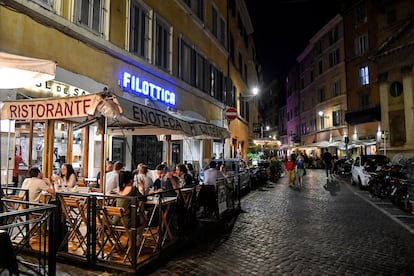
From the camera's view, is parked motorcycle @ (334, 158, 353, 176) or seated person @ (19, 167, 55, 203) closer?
seated person @ (19, 167, 55, 203)

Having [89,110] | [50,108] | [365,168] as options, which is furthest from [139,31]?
[365,168]

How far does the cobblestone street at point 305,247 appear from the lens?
5574mm

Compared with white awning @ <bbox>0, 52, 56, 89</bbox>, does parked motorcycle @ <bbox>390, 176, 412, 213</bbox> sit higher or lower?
lower

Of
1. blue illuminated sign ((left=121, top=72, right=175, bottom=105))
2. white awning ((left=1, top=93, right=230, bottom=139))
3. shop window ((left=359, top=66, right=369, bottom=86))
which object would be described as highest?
shop window ((left=359, top=66, right=369, bottom=86))

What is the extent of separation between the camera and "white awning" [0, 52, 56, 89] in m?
4.63

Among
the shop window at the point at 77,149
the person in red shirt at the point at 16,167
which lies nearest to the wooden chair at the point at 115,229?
the person in red shirt at the point at 16,167

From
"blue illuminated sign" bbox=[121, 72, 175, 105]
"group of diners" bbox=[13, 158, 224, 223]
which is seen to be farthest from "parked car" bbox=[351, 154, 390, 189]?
"group of diners" bbox=[13, 158, 224, 223]

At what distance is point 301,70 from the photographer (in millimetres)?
55156

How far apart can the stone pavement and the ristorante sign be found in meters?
2.61

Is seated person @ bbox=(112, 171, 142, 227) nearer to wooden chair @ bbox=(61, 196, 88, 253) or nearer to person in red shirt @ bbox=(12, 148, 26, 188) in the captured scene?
wooden chair @ bbox=(61, 196, 88, 253)

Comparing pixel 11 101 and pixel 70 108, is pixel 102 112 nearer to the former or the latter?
pixel 70 108

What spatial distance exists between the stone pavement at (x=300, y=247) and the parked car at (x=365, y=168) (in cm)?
669

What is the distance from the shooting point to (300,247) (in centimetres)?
680

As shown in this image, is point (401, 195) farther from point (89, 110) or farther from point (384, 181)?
point (89, 110)
